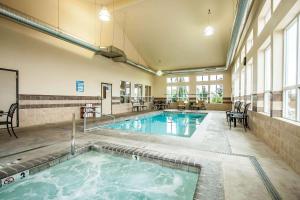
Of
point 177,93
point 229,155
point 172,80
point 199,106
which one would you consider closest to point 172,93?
point 177,93

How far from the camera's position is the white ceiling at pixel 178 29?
7.19m

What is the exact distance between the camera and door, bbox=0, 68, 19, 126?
15.2ft

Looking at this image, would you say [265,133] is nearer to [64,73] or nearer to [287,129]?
[287,129]

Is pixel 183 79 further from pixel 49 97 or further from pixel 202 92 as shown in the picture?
pixel 49 97

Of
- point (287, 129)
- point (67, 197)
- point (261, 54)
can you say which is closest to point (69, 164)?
point (67, 197)

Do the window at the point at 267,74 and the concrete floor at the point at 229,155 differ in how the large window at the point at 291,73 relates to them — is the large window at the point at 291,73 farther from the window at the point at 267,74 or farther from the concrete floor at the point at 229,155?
the window at the point at 267,74

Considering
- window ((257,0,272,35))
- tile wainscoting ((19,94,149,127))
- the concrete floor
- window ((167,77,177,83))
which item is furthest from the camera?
window ((167,77,177,83))

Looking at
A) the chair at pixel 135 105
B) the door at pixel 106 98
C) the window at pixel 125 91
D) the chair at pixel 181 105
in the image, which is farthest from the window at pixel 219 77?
the door at pixel 106 98

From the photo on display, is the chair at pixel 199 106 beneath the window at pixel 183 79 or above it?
beneath

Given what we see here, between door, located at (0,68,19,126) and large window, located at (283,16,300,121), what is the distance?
23.0ft

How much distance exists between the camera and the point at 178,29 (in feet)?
28.7

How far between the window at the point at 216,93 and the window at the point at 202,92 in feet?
1.29

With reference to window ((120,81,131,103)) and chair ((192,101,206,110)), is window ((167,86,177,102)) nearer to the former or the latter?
chair ((192,101,206,110))

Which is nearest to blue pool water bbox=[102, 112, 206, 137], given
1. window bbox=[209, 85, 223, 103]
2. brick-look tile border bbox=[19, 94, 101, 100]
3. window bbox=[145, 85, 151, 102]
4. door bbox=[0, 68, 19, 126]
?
brick-look tile border bbox=[19, 94, 101, 100]
